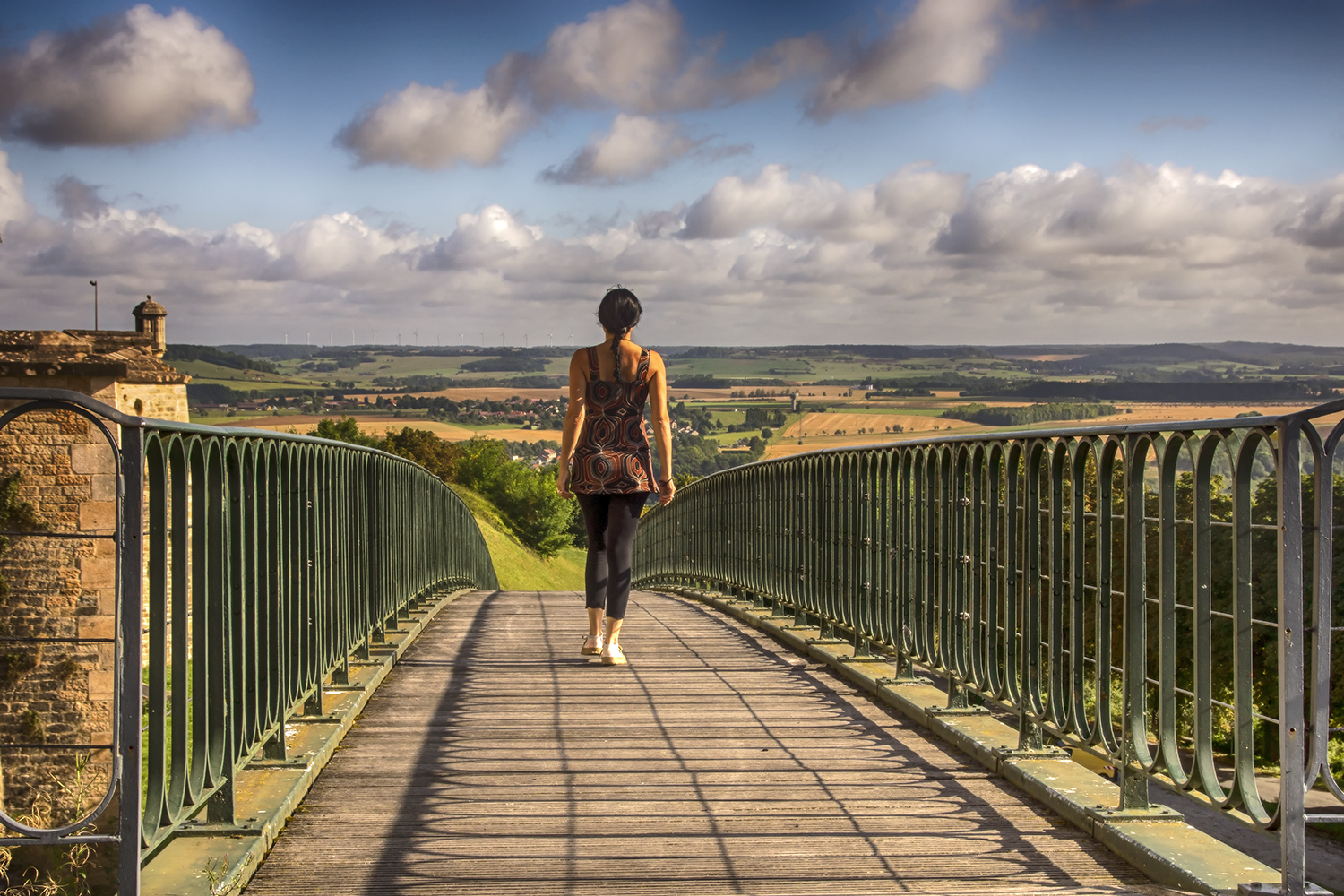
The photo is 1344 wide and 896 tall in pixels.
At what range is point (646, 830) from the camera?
336 cm

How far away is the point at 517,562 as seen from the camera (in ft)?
239

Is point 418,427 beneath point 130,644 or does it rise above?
beneath

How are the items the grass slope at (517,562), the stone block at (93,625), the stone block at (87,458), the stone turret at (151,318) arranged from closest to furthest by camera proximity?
the stone block at (93,625) < the stone block at (87,458) < the stone turret at (151,318) < the grass slope at (517,562)

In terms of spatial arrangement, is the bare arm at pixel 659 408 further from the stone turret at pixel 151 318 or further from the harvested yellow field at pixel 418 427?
the harvested yellow field at pixel 418 427

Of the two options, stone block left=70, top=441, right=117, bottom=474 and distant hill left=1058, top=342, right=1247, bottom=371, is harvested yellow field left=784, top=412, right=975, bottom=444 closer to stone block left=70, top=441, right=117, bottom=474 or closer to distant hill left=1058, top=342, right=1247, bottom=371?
distant hill left=1058, top=342, right=1247, bottom=371

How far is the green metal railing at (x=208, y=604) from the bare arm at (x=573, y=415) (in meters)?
1.31

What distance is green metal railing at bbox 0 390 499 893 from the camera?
98.6 inches

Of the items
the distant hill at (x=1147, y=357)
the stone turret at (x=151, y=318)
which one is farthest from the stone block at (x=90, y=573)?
the distant hill at (x=1147, y=357)

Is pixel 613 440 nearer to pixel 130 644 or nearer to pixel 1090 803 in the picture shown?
pixel 1090 803

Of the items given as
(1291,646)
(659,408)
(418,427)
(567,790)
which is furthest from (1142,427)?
(418,427)

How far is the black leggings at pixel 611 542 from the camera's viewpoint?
611 centimetres

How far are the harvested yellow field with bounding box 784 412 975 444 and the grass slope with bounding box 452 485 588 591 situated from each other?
73.6 feet

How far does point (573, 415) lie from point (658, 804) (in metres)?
2.83

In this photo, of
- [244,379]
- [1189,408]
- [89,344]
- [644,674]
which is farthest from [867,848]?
[244,379]
